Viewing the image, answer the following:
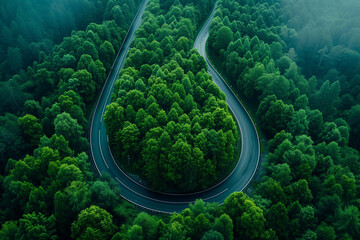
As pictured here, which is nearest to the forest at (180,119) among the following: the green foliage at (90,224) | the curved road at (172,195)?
the green foliage at (90,224)

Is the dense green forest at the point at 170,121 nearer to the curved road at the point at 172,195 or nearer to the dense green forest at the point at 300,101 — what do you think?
the curved road at the point at 172,195

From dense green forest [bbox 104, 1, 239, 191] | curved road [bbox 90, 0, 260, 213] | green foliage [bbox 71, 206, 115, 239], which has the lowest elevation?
curved road [bbox 90, 0, 260, 213]

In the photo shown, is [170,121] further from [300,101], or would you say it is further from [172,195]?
[300,101]

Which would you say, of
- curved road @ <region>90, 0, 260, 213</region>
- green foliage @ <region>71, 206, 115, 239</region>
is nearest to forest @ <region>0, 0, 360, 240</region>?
green foliage @ <region>71, 206, 115, 239</region>

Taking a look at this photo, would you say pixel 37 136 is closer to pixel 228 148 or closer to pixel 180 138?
pixel 180 138

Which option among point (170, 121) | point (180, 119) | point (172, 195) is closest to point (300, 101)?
point (180, 119)

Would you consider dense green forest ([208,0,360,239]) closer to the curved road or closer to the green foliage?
the curved road
